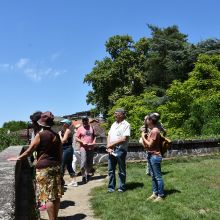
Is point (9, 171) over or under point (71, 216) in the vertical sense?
over

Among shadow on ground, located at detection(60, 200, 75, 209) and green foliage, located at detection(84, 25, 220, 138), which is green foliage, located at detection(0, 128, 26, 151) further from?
shadow on ground, located at detection(60, 200, 75, 209)

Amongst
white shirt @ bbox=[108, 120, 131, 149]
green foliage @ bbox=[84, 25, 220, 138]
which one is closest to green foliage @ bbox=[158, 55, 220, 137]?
green foliage @ bbox=[84, 25, 220, 138]

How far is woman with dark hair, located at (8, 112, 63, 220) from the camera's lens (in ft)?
22.6

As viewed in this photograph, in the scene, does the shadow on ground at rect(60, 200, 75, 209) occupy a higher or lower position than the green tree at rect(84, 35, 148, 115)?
lower

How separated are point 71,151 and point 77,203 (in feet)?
6.74

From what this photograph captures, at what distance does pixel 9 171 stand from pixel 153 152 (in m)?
3.78

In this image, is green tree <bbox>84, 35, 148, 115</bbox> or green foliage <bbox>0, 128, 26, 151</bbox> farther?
green tree <bbox>84, 35, 148, 115</bbox>

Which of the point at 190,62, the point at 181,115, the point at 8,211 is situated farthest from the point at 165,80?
the point at 8,211

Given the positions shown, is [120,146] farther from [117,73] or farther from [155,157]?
[117,73]

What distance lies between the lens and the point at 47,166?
6922mm

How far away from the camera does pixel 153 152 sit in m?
9.05

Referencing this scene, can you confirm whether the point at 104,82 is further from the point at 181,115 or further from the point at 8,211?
the point at 8,211

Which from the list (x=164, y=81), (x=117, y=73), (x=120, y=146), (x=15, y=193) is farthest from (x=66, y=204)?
(x=117, y=73)

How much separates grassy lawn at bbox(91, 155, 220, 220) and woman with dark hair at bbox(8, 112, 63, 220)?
4.47 ft
